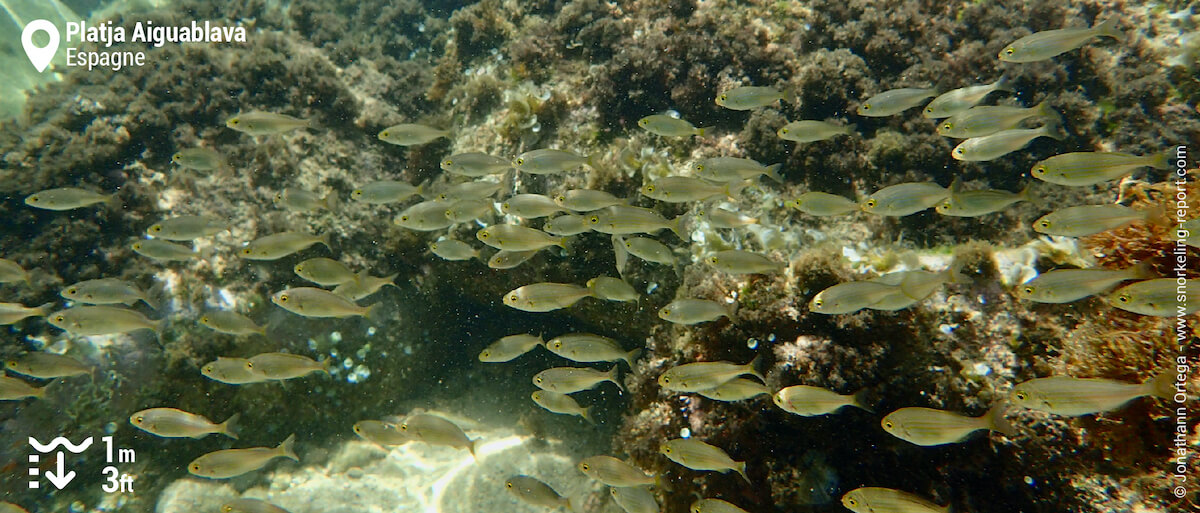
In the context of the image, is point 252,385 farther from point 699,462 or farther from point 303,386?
point 699,462

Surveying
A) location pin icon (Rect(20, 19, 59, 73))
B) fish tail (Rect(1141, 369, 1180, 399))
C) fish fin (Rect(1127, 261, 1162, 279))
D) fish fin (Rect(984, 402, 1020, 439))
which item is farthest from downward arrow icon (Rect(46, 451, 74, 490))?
fish fin (Rect(1127, 261, 1162, 279))

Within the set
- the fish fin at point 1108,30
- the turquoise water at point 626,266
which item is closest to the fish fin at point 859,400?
the turquoise water at point 626,266

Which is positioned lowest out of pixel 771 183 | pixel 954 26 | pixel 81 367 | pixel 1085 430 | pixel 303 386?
pixel 303 386

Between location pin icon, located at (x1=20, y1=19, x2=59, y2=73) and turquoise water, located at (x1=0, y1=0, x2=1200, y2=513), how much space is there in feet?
10.8

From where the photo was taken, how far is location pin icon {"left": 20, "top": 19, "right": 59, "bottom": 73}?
10547 millimetres

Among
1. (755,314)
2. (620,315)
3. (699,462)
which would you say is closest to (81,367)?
(620,315)

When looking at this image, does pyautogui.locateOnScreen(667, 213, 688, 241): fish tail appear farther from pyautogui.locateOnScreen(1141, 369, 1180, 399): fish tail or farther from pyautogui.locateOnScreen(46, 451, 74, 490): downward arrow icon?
pyautogui.locateOnScreen(46, 451, 74, 490): downward arrow icon

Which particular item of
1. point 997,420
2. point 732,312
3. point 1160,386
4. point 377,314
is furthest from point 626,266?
point 1160,386

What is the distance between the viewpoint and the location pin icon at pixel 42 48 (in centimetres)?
1055

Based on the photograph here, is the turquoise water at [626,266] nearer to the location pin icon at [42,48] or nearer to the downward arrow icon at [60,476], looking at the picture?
the downward arrow icon at [60,476]

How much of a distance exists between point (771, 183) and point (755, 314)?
211cm

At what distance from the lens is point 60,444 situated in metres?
5.51

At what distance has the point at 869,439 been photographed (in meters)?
3.75

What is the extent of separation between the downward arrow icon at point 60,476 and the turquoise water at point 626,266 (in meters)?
0.06
